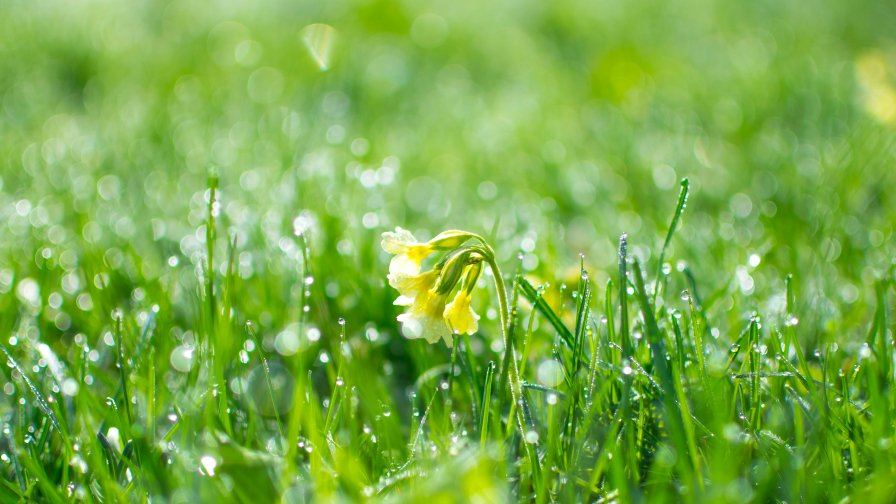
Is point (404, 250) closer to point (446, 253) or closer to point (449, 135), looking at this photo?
point (446, 253)

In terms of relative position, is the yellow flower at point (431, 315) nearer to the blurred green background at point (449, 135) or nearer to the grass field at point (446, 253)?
the grass field at point (446, 253)

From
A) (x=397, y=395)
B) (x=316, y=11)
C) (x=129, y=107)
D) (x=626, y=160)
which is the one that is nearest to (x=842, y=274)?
(x=626, y=160)

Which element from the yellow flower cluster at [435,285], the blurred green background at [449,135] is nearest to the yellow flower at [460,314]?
the yellow flower cluster at [435,285]

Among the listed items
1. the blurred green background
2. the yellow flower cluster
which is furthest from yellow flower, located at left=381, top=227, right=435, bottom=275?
the blurred green background

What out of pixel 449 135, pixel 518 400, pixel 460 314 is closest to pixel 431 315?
pixel 460 314

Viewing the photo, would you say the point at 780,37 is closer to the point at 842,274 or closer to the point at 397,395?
the point at 842,274

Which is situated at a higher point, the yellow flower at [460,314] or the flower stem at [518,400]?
the yellow flower at [460,314]

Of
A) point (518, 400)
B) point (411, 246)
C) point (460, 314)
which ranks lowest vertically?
point (518, 400)
